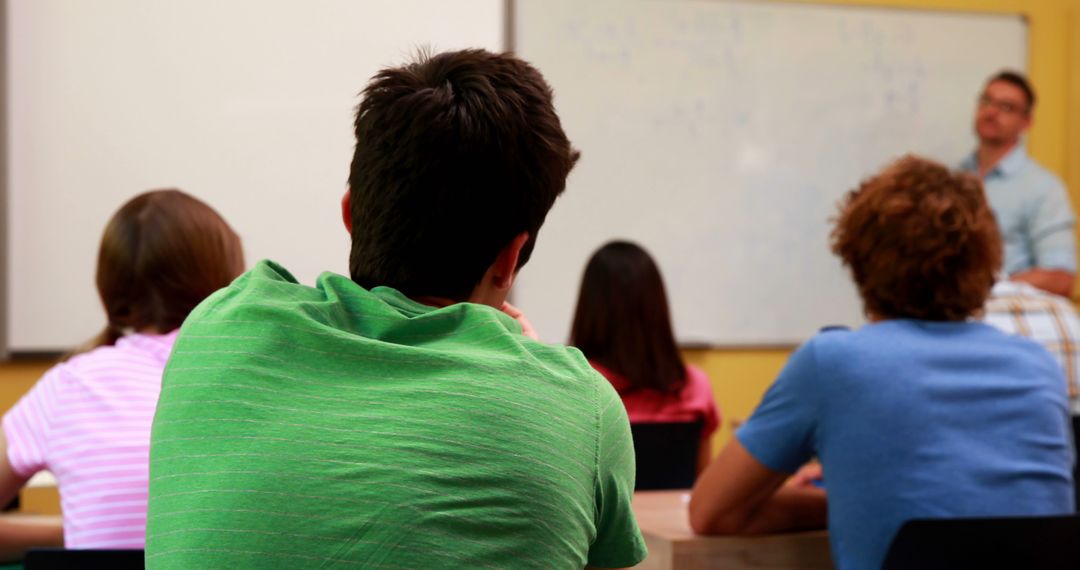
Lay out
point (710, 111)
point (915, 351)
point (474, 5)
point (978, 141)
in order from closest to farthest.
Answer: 1. point (915, 351)
2. point (474, 5)
3. point (710, 111)
4. point (978, 141)

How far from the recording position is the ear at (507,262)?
103 cm

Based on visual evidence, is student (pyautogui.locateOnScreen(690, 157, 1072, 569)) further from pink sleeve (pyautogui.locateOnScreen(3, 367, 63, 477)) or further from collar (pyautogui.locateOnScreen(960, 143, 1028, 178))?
collar (pyautogui.locateOnScreen(960, 143, 1028, 178))

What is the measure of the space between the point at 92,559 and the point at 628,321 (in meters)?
1.81

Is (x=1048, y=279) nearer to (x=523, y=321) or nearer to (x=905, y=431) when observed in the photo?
(x=905, y=431)

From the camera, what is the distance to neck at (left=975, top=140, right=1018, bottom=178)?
14.9 ft

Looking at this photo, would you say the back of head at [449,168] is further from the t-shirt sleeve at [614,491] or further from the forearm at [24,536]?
the forearm at [24,536]

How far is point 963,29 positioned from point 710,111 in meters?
1.19

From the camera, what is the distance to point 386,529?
0.85 metres

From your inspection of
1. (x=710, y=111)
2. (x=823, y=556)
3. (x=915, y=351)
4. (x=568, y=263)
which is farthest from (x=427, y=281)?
(x=710, y=111)

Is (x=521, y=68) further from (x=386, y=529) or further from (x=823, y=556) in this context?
(x=823, y=556)

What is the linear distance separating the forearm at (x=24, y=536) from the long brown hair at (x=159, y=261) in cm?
35

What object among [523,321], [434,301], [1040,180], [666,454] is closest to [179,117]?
[666,454]

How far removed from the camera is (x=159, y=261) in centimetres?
195

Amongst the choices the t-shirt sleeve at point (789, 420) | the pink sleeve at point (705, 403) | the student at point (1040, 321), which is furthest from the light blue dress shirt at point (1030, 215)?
the t-shirt sleeve at point (789, 420)
